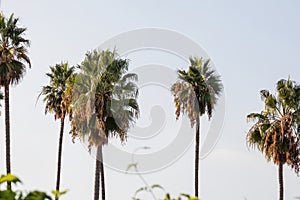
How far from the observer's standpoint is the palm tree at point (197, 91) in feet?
139

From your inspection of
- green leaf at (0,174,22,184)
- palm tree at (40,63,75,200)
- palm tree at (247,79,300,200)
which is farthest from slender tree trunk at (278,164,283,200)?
green leaf at (0,174,22,184)

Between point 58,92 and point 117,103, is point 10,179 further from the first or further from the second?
point 58,92

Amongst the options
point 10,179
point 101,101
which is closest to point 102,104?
point 101,101

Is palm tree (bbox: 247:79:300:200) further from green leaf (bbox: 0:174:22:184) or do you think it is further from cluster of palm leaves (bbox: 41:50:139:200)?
green leaf (bbox: 0:174:22:184)

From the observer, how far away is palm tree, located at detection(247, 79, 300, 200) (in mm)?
38656

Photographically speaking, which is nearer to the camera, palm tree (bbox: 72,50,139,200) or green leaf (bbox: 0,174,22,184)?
green leaf (bbox: 0,174,22,184)

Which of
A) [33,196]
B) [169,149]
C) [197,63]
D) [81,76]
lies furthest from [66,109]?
[33,196]

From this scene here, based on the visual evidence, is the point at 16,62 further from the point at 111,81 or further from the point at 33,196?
the point at 33,196

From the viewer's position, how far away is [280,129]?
129 feet

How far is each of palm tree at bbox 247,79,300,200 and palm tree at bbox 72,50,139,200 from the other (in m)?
8.01

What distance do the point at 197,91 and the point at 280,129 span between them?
21.0 ft

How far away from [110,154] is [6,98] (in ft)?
23.7

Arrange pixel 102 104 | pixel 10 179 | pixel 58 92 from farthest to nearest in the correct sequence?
pixel 58 92 → pixel 102 104 → pixel 10 179

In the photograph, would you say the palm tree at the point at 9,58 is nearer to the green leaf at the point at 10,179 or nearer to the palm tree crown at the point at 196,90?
the palm tree crown at the point at 196,90
